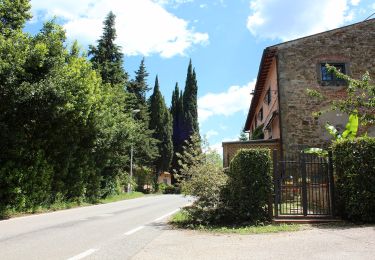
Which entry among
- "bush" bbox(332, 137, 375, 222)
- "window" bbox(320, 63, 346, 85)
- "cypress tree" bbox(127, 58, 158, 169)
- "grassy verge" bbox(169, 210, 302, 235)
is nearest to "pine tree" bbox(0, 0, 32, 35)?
"grassy verge" bbox(169, 210, 302, 235)

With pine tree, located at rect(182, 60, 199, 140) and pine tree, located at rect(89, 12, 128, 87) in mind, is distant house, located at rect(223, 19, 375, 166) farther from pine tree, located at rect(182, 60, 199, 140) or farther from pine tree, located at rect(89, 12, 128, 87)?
pine tree, located at rect(182, 60, 199, 140)

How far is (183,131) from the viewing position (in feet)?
210

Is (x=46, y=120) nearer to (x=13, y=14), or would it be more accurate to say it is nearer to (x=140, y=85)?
(x=13, y=14)

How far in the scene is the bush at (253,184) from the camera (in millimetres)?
11453

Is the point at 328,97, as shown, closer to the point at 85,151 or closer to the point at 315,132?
the point at 315,132

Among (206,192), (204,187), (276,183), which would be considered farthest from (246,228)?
(204,187)

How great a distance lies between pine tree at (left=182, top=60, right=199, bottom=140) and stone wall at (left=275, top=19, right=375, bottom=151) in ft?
136

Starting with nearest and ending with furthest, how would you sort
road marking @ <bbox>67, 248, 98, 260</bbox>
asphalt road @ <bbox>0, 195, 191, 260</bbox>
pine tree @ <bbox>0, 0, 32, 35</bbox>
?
road marking @ <bbox>67, 248, 98, 260</bbox>
asphalt road @ <bbox>0, 195, 191, 260</bbox>
pine tree @ <bbox>0, 0, 32, 35</bbox>

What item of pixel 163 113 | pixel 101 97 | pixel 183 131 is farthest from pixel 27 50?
pixel 183 131

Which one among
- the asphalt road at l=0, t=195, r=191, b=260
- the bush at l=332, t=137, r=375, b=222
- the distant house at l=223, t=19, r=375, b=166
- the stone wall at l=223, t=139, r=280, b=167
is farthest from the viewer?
the stone wall at l=223, t=139, r=280, b=167

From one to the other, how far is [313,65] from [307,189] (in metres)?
11.3

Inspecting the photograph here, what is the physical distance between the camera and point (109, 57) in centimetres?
3925

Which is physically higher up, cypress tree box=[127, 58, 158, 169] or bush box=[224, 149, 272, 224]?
cypress tree box=[127, 58, 158, 169]

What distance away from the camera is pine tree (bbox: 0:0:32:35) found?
1781 cm
